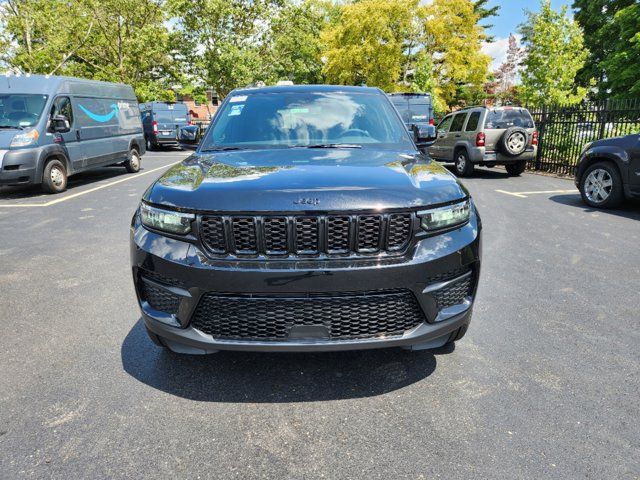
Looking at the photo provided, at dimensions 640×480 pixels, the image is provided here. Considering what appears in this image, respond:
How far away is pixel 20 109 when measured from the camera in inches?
369

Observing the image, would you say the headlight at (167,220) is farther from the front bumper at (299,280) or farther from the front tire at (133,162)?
the front tire at (133,162)

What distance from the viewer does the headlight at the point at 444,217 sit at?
7.52 feet

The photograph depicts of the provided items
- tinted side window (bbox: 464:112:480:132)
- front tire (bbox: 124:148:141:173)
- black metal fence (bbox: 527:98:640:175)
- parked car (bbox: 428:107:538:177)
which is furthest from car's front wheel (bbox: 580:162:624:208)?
front tire (bbox: 124:148:141:173)

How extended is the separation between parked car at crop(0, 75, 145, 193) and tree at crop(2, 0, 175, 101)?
62.7 feet

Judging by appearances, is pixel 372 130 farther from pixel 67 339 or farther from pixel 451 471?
pixel 67 339

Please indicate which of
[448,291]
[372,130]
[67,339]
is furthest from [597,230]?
[67,339]

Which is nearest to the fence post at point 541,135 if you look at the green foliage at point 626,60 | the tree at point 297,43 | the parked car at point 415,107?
the parked car at point 415,107

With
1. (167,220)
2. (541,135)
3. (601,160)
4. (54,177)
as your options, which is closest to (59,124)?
(54,177)

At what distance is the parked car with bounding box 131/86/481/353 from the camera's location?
217 cm

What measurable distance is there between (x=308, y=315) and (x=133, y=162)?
12.9 metres

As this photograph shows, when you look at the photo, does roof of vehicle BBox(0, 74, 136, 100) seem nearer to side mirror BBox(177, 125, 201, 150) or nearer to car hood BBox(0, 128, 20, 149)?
car hood BBox(0, 128, 20, 149)

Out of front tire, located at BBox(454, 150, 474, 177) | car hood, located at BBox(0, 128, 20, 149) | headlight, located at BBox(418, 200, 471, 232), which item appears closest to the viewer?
headlight, located at BBox(418, 200, 471, 232)

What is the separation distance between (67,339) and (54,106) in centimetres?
833

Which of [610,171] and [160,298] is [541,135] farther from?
[160,298]
